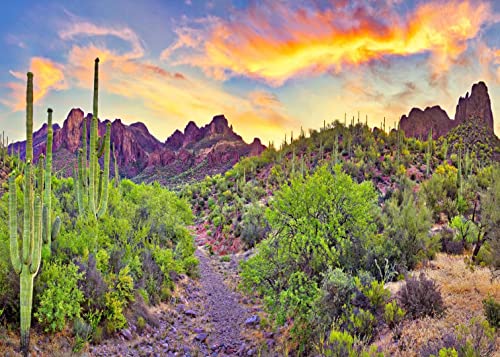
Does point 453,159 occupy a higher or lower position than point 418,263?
higher

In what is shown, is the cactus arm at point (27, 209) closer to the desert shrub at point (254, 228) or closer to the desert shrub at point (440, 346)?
the desert shrub at point (440, 346)

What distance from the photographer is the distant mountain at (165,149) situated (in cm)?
8194

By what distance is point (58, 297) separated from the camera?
24.2 feet

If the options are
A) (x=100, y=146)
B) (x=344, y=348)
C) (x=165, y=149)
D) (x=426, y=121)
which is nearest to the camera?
(x=344, y=348)

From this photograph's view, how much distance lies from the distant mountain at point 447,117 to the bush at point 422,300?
6735 cm

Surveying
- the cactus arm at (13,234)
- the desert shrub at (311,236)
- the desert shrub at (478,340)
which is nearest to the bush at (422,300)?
the desert shrub at (478,340)

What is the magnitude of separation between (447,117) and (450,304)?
8822 centimetres

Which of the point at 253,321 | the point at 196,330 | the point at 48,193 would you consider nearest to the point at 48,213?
the point at 48,193

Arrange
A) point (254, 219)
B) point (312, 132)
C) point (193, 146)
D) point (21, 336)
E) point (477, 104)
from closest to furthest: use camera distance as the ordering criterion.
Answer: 1. point (21, 336)
2. point (254, 219)
3. point (312, 132)
4. point (477, 104)
5. point (193, 146)

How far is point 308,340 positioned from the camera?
301 inches

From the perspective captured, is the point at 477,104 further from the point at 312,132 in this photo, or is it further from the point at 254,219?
the point at 254,219

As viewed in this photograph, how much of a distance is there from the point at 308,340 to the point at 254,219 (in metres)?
15.7

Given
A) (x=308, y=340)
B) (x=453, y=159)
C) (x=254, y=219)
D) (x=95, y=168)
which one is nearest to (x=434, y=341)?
(x=308, y=340)

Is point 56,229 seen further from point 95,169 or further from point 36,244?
point 36,244
